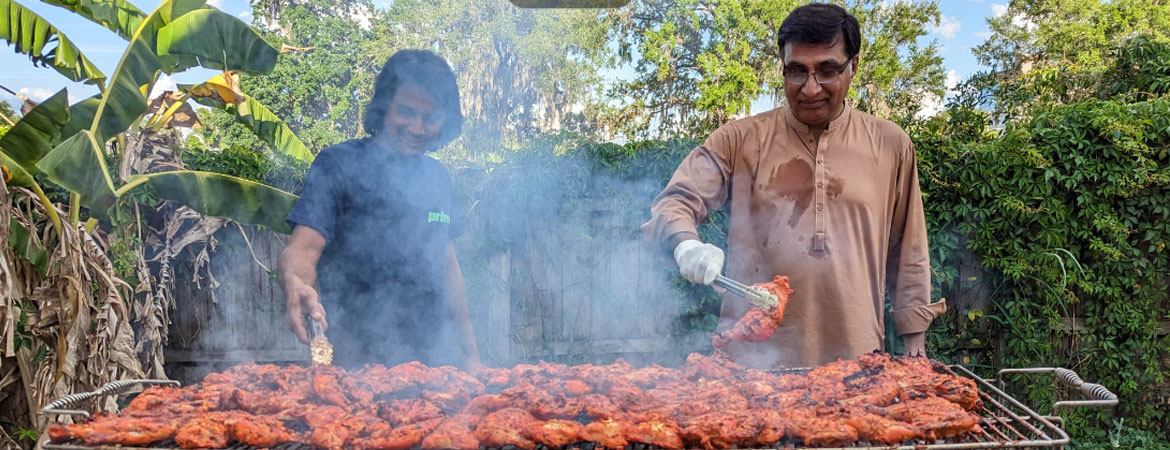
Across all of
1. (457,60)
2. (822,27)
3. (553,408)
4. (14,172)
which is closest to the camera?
(553,408)

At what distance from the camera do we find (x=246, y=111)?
20.4 feet

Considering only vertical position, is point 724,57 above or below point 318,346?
above

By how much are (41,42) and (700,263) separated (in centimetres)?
549

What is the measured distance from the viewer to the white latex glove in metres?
2.75

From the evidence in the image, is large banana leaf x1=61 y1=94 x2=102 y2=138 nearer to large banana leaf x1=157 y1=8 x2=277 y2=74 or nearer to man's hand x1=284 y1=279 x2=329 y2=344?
large banana leaf x1=157 y1=8 x2=277 y2=74

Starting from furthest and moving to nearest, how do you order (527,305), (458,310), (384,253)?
(527,305) < (458,310) < (384,253)

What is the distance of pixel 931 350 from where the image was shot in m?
6.02

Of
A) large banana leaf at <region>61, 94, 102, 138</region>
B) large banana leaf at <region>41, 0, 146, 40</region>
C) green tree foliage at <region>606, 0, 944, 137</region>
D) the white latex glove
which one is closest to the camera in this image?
the white latex glove

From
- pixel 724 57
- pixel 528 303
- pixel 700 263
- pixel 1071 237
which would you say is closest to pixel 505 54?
pixel 724 57

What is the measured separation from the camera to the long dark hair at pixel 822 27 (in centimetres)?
303

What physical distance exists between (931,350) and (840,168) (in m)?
3.64

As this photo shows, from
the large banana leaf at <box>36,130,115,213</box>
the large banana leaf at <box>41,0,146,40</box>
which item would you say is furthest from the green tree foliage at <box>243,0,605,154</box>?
the large banana leaf at <box>36,130,115,213</box>

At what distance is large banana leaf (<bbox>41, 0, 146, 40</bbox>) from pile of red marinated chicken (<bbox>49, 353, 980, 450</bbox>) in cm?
405

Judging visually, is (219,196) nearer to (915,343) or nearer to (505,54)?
(915,343)
